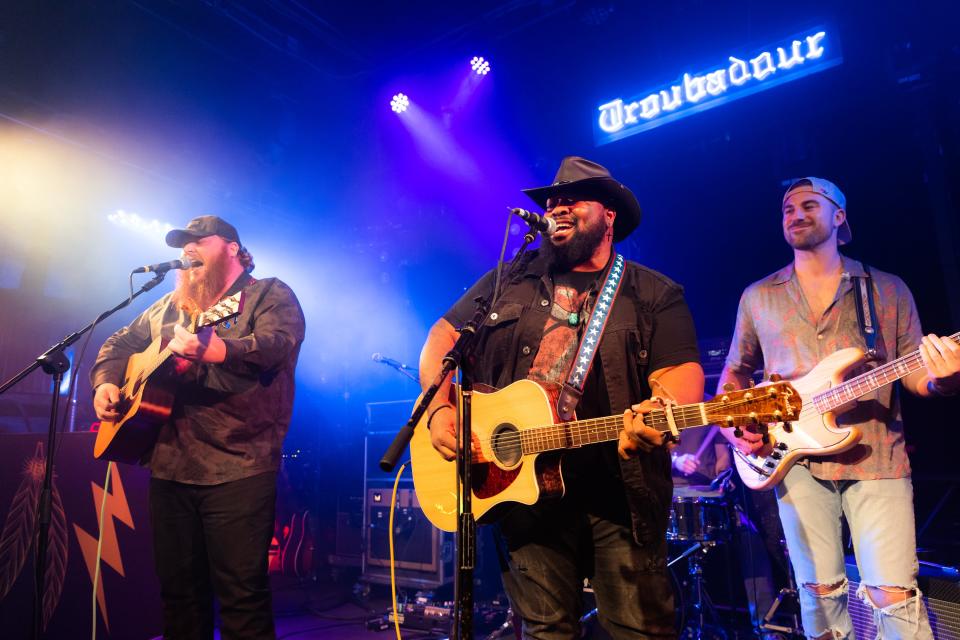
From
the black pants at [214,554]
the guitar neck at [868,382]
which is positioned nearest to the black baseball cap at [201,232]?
the black pants at [214,554]

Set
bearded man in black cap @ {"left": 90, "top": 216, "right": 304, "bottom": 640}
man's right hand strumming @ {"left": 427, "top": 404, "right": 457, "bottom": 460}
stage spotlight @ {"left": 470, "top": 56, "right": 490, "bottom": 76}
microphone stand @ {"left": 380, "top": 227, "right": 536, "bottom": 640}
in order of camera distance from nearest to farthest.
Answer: microphone stand @ {"left": 380, "top": 227, "right": 536, "bottom": 640}
man's right hand strumming @ {"left": 427, "top": 404, "right": 457, "bottom": 460}
bearded man in black cap @ {"left": 90, "top": 216, "right": 304, "bottom": 640}
stage spotlight @ {"left": 470, "top": 56, "right": 490, "bottom": 76}

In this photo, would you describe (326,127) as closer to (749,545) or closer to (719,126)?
(719,126)

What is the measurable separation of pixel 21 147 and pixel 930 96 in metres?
11.3

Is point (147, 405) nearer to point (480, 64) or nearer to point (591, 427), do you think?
point (591, 427)

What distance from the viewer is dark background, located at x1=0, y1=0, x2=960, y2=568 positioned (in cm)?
613

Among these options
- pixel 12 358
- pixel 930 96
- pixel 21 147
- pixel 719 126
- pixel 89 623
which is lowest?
pixel 89 623

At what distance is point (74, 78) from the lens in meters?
8.48

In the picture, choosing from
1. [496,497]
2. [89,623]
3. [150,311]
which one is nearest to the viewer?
[496,497]

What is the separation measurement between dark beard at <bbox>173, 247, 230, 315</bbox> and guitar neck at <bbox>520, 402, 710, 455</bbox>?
8.30 ft

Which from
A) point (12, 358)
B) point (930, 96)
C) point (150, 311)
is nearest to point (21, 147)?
point (12, 358)

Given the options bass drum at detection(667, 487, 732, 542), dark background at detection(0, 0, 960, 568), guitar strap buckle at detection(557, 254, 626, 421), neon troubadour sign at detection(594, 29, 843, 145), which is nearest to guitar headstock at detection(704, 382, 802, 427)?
guitar strap buckle at detection(557, 254, 626, 421)

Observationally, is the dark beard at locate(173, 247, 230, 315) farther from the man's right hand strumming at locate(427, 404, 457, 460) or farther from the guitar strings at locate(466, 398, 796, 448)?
the guitar strings at locate(466, 398, 796, 448)

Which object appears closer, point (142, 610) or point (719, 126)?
point (142, 610)

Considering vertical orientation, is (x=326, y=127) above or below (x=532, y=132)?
above
